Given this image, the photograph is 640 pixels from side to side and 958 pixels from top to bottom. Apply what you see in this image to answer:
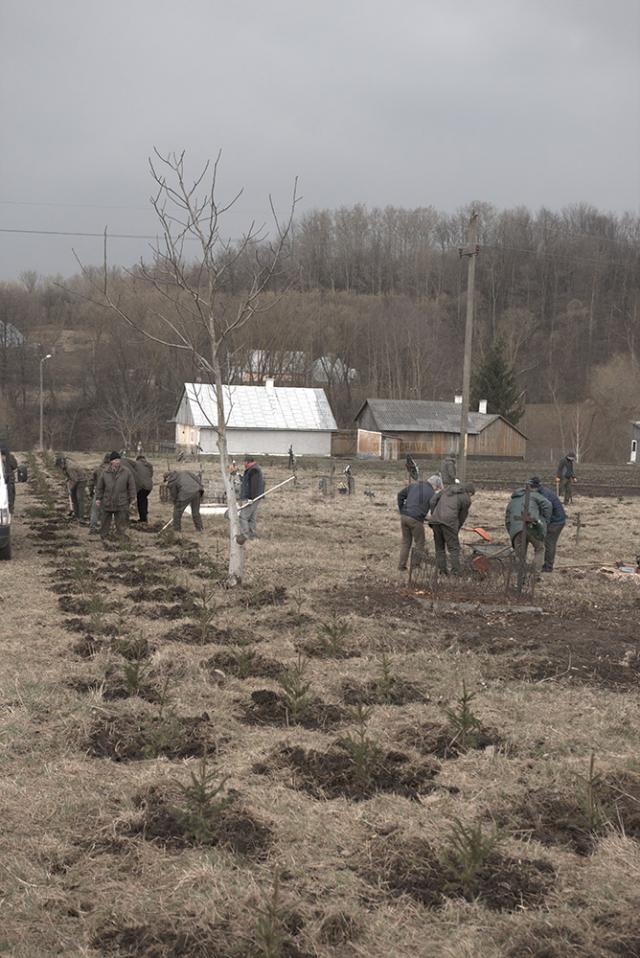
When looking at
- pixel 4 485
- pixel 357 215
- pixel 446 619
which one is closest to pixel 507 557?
pixel 446 619

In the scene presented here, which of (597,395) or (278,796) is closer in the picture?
(278,796)

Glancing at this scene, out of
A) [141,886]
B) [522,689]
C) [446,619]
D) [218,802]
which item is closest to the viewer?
[141,886]

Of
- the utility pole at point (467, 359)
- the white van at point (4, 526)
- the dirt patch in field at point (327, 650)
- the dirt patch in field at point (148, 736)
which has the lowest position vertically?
the dirt patch in field at point (327, 650)

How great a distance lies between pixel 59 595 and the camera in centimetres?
1144

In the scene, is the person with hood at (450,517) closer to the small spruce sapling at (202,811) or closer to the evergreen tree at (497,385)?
the small spruce sapling at (202,811)

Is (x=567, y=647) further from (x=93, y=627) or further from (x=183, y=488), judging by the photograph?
(x=183, y=488)

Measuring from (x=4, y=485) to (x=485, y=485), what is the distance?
22777 mm

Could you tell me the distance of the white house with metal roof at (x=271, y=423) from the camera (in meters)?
58.4

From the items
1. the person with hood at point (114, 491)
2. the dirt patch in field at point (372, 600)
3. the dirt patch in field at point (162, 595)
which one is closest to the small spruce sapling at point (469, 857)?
the dirt patch in field at point (372, 600)

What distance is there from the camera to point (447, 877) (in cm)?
464

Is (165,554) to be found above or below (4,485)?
below

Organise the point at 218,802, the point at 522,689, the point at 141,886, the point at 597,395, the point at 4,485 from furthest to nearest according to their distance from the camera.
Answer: the point at 597,395 → the point at 4,485 → the point at 522,689 → the point at 218,802 → the point at 141,886

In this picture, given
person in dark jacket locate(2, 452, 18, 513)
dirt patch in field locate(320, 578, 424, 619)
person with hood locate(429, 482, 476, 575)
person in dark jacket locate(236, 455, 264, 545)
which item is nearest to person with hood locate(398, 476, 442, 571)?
person with hood locate(429, 482, 476, 575)

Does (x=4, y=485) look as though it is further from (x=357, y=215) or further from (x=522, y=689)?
(x=357, y=215)
